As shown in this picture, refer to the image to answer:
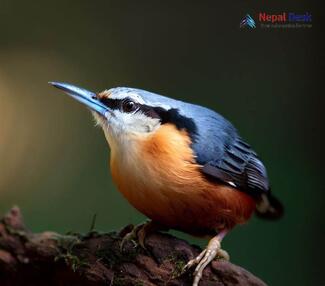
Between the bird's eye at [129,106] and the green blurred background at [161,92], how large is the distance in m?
0.59

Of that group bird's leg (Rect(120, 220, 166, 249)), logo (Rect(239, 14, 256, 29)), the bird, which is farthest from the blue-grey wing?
logo (Rect(239, 14, 256, 29))

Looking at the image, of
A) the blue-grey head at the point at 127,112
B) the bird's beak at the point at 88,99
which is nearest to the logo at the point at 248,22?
the blue-grey head at the point at 127,112

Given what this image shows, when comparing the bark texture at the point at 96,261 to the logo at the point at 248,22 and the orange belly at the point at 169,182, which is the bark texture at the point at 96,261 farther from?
the logo at the point at 248,22

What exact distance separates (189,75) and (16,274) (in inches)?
40.8

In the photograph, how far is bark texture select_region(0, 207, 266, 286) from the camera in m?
1.45

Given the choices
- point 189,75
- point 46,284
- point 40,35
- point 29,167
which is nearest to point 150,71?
point 189,75

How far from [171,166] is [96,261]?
383 mm

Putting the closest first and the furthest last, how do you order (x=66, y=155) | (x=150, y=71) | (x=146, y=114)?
(x=146, y=114), (x=150, y=71), (x=66, y=155)

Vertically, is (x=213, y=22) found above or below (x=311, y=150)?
above

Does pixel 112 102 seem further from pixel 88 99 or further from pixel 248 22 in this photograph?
pixel 248 22

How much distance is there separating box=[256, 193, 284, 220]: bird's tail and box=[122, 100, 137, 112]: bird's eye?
0.68m

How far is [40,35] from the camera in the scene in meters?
2.18

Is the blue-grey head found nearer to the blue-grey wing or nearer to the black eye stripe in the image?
the black eye stripe

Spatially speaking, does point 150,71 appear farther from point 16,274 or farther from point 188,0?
point 16,274
